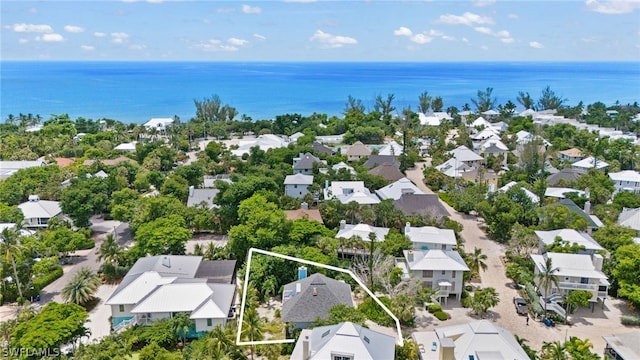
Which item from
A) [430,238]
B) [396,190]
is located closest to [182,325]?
[430,238]

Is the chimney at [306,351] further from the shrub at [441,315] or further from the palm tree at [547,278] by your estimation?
the palm tree at [547,278]

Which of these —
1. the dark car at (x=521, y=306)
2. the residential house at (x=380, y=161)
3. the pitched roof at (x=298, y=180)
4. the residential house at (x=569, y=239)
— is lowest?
the dark car at (x=521, y=306)

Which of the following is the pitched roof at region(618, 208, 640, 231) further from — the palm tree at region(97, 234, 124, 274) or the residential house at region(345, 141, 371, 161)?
the palm tree at region(97, 234, 124, 274)

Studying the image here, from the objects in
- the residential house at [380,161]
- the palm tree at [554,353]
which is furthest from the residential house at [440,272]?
the residential house at [380,161]

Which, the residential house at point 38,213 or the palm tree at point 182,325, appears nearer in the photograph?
the palm tree at point 182,325

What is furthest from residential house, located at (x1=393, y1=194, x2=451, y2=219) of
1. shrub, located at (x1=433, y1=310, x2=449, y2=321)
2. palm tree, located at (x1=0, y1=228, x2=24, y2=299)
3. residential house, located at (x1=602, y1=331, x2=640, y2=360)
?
palm tree, located at (x1=0, y1=228, x2=24, y2=299)

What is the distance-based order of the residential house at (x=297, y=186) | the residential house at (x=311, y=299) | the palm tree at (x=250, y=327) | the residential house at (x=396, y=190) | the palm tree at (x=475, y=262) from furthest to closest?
the residential house at (x=297, y=186), the residential house at (x=396, y=190), the palm tree at (x=475, y=262), the residential house at (x=311, y=299), the palm tree at (x=250, y=327)
